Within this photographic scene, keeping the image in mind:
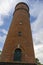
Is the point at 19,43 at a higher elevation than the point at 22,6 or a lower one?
lower

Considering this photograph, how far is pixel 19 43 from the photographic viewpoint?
18.3 meters

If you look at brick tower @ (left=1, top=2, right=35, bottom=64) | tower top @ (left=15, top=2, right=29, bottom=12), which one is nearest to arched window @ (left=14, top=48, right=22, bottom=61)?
brick tower @ (left=1, top=2, right=35, bottom=64)

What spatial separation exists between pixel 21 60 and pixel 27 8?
8042 millimetres

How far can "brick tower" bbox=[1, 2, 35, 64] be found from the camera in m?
17.6

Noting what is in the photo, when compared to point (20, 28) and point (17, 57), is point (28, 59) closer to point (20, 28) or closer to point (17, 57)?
point (17, 57)

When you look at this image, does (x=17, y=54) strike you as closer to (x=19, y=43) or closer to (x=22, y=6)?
(x=19, y=43)

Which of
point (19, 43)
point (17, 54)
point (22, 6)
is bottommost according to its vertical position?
point (17, 54)

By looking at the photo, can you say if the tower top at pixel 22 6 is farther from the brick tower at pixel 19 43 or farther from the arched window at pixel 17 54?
the arched window at pixel 17 54

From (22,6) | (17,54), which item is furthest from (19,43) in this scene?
(22,6)

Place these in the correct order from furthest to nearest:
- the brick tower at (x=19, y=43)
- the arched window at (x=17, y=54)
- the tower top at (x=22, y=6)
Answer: the tower top at (x=22, y=6) < the arched window at (x=17, y=54) < the brick tower at (x=19, y=43)

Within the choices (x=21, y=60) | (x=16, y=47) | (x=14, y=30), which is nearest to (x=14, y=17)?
(x=14, y=30)

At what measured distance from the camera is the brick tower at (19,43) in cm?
1756

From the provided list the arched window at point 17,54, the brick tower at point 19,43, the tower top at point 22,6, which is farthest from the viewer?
the tower top at point 22,6

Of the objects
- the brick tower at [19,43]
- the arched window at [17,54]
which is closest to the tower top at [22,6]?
the brick tower at [19,43]
